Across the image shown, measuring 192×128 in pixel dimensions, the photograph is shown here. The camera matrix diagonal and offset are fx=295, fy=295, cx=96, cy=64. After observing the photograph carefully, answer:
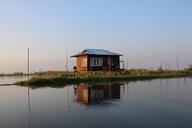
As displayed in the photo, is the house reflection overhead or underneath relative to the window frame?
underneath

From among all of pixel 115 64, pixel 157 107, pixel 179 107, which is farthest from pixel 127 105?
pixel 115 64

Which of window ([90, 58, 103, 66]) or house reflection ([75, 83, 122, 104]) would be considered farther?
window ([90, 58, 103, 66])

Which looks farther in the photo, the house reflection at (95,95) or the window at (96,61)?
the window at (96,61)

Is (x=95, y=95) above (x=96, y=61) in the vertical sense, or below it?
below

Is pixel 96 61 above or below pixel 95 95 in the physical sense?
above

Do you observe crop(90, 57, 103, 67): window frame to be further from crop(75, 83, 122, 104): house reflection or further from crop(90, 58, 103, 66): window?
crop(75, 83, 122, 104): house reflection

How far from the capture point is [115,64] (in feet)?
137

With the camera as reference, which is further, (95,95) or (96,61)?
(96,61)

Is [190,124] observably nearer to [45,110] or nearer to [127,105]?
[127,105]

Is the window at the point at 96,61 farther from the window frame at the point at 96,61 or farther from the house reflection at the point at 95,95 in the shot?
the house reflection at the point at 95,95

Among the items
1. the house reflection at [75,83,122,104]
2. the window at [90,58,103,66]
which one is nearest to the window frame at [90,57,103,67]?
the window at [90,58,103,66]

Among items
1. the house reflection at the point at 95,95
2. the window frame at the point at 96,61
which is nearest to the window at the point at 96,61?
the window frame at the point at 96,61

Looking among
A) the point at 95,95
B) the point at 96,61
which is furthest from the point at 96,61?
the point at 95,95

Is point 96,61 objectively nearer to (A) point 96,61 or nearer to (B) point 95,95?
(A) point 96,61
